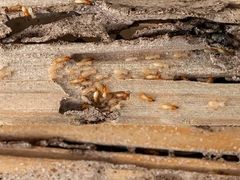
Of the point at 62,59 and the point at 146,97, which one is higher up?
the point at 62,59

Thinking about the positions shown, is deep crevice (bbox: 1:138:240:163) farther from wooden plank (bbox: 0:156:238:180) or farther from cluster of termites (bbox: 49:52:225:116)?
cluster of termites (bbox: 49:52:225:116)

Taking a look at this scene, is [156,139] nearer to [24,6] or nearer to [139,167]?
[139,167]

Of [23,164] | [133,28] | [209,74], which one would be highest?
[133,28]

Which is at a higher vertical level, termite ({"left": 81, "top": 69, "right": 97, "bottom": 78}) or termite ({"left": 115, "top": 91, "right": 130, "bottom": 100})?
termite ({"left": 81, "top": 69, "right": 97, "bottom": 78})

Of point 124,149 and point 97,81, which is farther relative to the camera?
point 124,149

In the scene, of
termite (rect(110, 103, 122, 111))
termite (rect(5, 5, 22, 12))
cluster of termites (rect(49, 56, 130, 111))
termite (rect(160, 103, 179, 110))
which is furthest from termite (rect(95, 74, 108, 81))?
termite (rect(5, 5, 22, 12))

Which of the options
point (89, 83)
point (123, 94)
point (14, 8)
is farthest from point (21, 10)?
point (123, 94)

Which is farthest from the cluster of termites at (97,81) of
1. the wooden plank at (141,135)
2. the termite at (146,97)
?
the wooden plank at (141,135)

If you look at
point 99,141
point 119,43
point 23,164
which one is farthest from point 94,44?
point 23,164

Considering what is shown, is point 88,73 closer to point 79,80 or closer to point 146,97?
point 79,80

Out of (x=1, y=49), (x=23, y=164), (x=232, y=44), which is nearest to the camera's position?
(x=232, y=44)

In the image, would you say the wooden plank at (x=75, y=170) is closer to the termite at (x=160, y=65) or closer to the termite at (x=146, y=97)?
the termite at (x=146, y=97)
